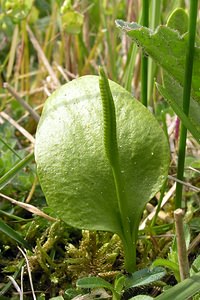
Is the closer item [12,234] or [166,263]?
[166,263]

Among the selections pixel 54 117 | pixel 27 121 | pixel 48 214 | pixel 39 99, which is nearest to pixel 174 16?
pixel 54 117

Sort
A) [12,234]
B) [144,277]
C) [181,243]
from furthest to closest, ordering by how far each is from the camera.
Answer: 1. [12,234]
2. [144,277]
3. [181,243]

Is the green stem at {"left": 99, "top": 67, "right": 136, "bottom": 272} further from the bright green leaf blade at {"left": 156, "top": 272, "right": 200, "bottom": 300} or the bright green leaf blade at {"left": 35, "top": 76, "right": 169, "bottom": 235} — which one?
the bright green leaf blade at {"left": 156, "top": 272, "right": 200, "bottom": 300}

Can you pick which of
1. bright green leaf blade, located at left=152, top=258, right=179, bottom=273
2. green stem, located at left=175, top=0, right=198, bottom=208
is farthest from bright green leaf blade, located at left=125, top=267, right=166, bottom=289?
green stem, located at left=175, top=0, right=198, bottom=208

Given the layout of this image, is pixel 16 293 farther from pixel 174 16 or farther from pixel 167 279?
pixel 174 16

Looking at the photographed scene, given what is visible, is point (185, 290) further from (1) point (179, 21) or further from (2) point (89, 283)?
(1) point (179, 21)

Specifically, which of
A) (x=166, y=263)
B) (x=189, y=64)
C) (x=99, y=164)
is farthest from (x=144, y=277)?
(x=189, y=64)
